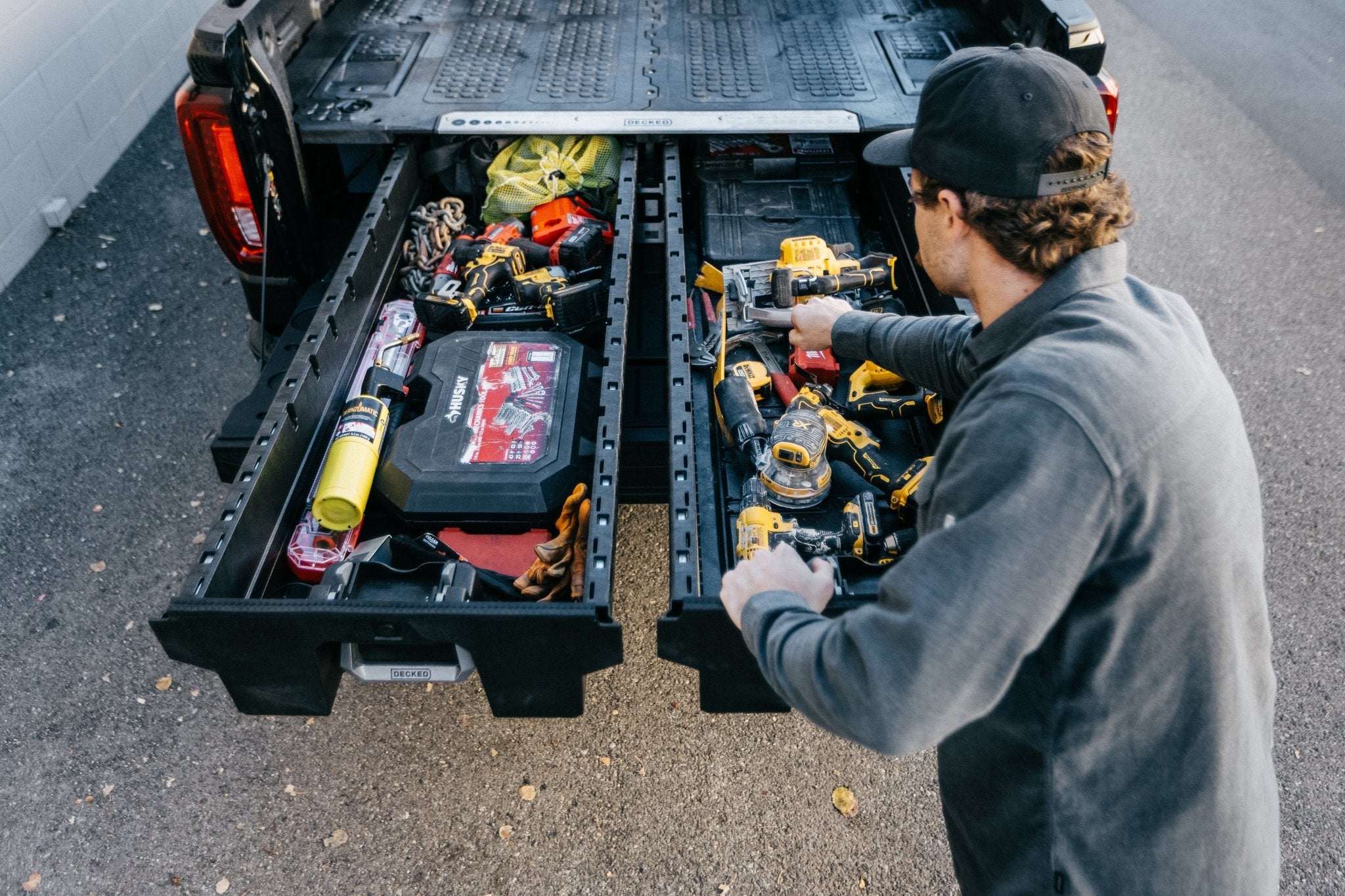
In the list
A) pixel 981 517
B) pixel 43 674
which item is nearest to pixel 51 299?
pixel 43 674

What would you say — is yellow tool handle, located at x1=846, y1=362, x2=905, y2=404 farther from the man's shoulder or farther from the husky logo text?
the man's shoulder

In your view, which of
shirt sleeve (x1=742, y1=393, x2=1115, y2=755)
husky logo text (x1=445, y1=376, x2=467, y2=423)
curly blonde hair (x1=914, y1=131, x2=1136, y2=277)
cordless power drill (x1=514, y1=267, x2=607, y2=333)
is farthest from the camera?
cordless power drill (x1=514, y1=267, x2=607, y2=333)

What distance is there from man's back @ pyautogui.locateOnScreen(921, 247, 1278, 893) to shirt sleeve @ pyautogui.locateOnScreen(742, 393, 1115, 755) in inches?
0.9

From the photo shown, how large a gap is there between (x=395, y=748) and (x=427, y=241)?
1.76m

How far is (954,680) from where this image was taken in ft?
3.98

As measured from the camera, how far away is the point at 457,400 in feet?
8.84

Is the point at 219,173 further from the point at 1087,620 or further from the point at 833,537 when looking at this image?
the point at 1087,620

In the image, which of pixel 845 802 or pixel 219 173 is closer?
pixel 845 802

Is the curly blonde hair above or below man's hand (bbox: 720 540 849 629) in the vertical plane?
above

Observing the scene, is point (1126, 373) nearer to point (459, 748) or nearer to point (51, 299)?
point (459, 748)

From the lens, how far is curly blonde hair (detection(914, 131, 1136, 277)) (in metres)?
1.44

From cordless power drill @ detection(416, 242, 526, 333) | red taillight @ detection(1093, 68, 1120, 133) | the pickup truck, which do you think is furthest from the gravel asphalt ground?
red taillight @ detection(1093, 68, 1120, 133)

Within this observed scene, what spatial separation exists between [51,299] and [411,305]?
2.74 m

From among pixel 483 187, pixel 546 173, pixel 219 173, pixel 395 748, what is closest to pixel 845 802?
pixel 395 748
